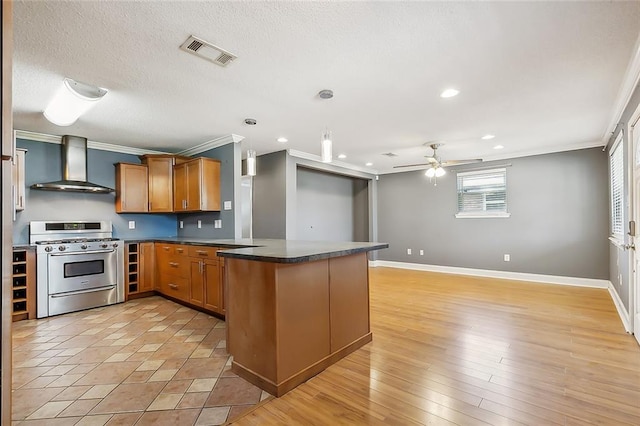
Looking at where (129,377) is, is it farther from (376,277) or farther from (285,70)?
(376,277)

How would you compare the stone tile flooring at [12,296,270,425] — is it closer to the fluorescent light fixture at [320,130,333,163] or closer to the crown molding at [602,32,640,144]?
the fluorescent light fixture at [320,130,333,163]

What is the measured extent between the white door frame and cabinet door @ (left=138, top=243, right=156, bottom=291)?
558 cm

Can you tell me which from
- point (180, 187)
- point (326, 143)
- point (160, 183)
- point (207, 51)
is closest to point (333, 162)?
point (180, 187)

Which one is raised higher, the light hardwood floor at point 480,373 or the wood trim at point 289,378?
the wood trim at point 289,378

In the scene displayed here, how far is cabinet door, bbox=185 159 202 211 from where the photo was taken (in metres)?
4.25

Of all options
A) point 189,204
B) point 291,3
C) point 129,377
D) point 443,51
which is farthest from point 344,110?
point 129,377

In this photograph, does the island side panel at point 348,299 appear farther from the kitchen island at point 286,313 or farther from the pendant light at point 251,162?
the pendant light at point 251,162

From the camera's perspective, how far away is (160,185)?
4625 millimetres

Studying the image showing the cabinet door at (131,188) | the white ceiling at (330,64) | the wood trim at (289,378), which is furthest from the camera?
the cabinet door at (131,188)

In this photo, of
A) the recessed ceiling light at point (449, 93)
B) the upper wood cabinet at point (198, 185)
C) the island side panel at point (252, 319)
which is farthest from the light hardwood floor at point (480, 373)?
the upper wood cabinet at point (198, 185)

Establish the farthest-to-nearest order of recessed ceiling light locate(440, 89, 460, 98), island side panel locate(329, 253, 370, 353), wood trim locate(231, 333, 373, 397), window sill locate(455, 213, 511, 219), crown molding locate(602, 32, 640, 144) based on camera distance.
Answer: window sill locate(455, 213, 511, 219)
recessed ceiling light locate(440, 89, 460, 98)
island side panel locate(329, 253, 370, 353)
crown molding locate(602, 32, 640, 144)
wood trim locate(231, 333, 373, 397)

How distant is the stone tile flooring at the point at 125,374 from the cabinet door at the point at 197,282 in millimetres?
245

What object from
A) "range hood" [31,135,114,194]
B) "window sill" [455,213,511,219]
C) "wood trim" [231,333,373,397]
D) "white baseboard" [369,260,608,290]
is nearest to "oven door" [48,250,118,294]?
"range hood" [31,135,114,194]

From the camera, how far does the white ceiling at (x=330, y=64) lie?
1699 mm
